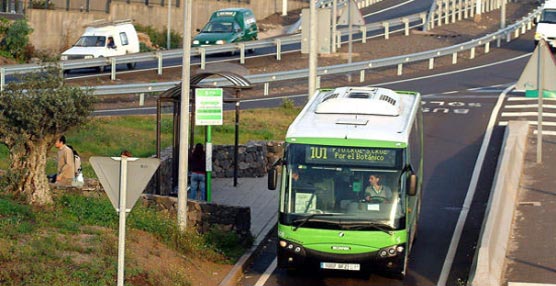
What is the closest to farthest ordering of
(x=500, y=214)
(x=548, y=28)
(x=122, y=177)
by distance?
(x=122, y=177) → (x=500, y=214) → (x=548, y=28)

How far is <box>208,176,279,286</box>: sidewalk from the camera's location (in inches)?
790

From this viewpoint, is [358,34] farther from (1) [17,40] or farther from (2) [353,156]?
(2) [353,156]

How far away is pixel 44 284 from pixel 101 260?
5.53 ft

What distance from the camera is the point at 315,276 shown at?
19672 mm

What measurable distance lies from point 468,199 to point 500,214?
13.6ft

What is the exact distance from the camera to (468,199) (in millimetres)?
25328

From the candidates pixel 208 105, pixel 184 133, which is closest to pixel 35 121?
pixel 184 133

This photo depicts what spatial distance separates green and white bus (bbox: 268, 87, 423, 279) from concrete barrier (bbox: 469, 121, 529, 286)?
1324mm

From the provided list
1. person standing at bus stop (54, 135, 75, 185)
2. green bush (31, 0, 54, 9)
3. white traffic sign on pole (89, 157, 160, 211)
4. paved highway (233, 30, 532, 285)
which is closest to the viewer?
white traffic sign on pole (89, 157, 160, 211)

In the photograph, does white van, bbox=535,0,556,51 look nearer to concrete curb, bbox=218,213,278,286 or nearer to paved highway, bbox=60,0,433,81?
paved highway, bbox=60,0,433,81

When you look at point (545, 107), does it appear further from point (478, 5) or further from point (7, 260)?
point (478, 5)

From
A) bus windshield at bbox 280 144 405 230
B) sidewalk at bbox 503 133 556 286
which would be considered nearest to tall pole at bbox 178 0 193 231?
bus windshield at bbox 280 144 405 230

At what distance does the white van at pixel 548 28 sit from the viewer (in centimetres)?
4978

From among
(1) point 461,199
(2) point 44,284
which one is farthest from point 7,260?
(1) point 461,199
